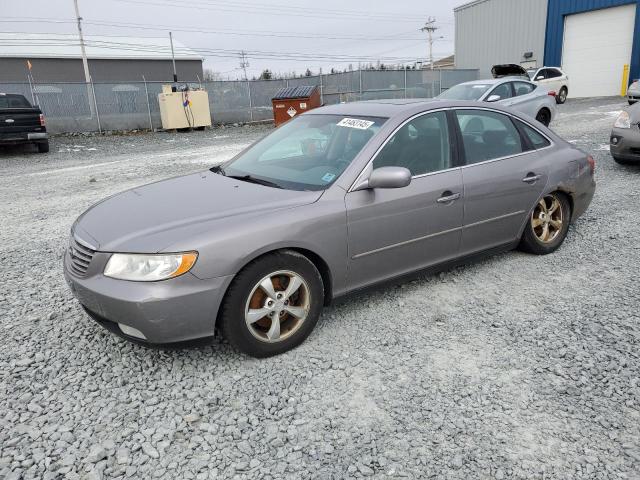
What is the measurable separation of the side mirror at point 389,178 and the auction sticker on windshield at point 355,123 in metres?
0.57

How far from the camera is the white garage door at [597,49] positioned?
87.8ft

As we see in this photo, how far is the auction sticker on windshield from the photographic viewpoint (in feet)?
12.5

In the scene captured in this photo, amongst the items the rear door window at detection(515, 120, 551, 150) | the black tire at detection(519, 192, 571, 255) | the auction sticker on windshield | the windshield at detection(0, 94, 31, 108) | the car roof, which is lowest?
the black tire at detection(519, 192, 571, 255)

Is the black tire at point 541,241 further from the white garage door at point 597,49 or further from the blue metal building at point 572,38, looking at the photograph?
the white garage door at point 597,49

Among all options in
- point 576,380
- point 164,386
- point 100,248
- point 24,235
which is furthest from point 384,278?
point 24,235

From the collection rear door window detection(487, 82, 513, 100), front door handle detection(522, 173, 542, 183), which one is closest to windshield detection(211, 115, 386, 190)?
front door handle detection(522, 173, 542, 183)

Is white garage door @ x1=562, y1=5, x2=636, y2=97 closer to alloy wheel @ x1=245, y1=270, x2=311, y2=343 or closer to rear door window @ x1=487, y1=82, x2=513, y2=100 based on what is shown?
rear door window @ x1=487, y1=82, x2=513, y2=100

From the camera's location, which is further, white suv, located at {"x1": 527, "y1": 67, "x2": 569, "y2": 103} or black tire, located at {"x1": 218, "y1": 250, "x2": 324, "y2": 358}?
white suv, located at {"x1": 527, "y1": 67, "x2": 569, "y2": 103}

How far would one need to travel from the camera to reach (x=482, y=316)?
369cm

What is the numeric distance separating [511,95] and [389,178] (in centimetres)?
971

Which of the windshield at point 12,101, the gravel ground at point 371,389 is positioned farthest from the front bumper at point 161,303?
the windshield at point 12,101

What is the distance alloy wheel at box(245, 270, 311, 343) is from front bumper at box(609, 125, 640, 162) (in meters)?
6.87

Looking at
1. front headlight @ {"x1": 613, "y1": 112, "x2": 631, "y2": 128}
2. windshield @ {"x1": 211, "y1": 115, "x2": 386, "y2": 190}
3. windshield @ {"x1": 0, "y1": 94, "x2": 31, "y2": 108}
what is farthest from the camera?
windshield @ {"x1": 0, "y1": 94, "x2": 31, "y2": 108}

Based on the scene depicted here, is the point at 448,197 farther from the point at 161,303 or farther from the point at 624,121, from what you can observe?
the point at 624,121
